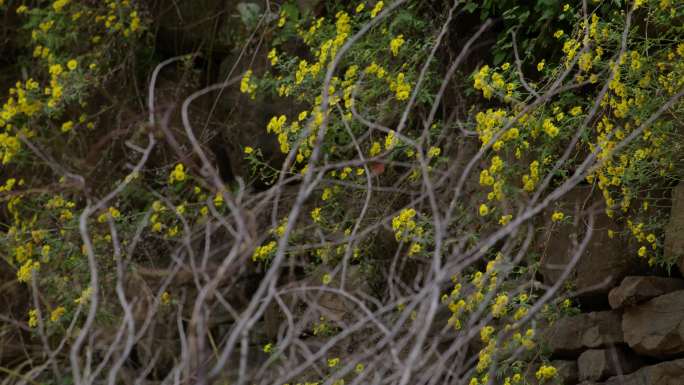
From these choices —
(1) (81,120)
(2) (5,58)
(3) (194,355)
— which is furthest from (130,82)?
(3) (194,355)

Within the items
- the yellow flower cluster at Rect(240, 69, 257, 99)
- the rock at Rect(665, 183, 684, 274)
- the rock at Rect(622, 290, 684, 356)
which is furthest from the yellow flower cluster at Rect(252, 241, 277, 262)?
the rock at Rect(665, 183, 684, 274)

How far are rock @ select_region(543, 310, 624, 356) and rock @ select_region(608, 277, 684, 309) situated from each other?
4.2 inches

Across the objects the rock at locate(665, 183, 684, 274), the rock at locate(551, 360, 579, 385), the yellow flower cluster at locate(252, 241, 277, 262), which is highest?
the rock at locate(665, 183, 684, 274)

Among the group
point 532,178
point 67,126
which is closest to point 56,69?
point 67,126

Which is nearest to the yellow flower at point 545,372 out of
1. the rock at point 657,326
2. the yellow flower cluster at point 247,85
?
the rock at point 657,326

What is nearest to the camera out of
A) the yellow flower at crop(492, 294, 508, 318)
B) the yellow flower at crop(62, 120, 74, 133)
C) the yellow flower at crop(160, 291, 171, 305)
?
the yellow flower at crop(492, 294, 508, 318)

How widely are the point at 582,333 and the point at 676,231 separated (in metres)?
0.55

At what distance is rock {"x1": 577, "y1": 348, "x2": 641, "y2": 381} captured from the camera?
3643mm

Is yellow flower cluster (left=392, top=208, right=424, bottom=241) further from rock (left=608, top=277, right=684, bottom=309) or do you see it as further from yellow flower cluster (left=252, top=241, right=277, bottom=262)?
rock (left=608, top=277, right=684, bottom=309)

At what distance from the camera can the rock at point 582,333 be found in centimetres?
370

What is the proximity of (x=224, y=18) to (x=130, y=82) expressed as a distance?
636 millimetres

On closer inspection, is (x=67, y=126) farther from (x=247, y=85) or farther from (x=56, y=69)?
(x=247, y=85)

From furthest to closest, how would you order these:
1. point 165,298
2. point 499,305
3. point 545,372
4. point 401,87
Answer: point 165,298, point 401,87, point 545,372, point 499,305

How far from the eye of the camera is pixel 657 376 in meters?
3.49
